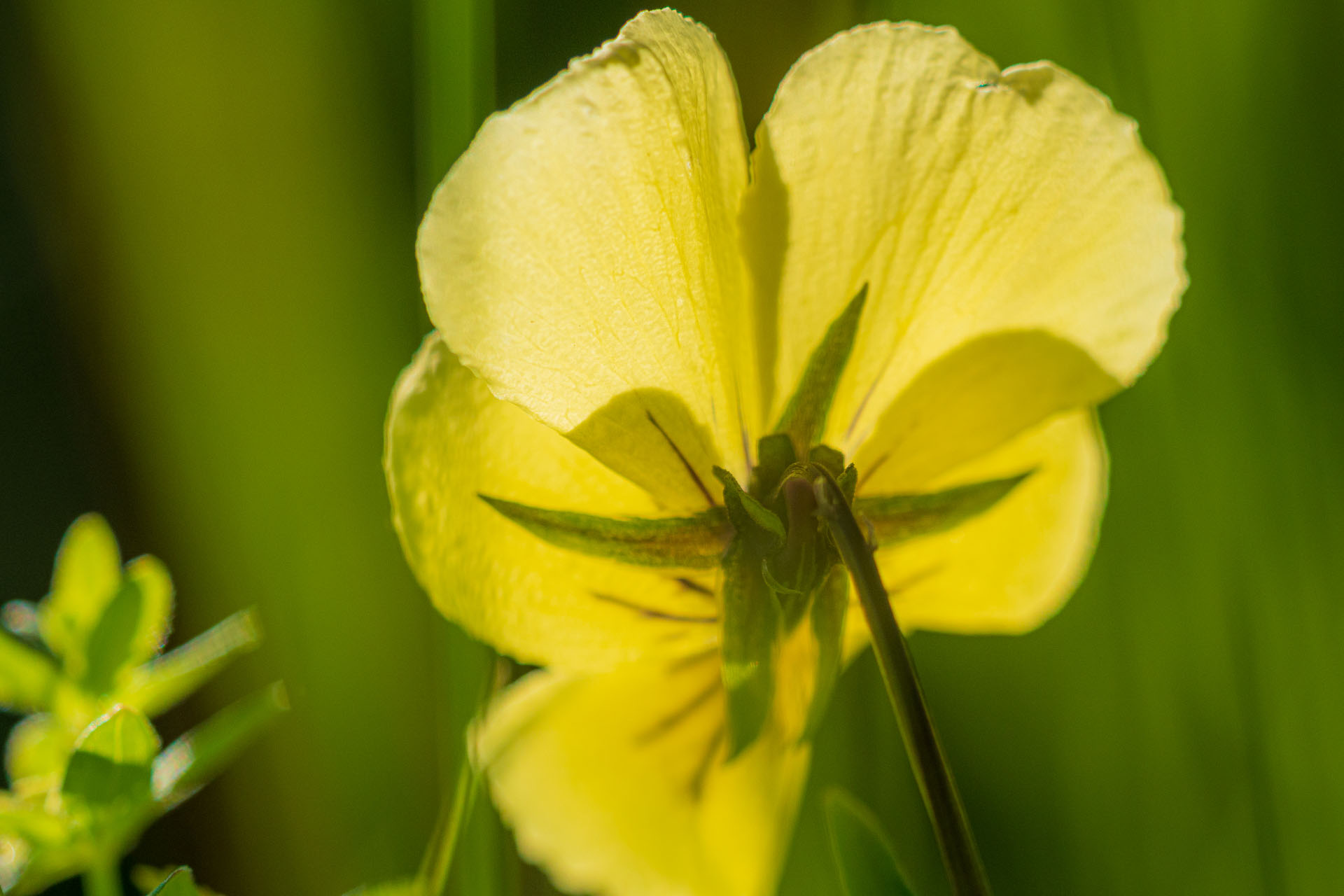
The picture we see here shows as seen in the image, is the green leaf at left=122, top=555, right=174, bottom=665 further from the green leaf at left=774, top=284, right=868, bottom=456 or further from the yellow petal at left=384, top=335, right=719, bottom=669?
the green leaf at left=774, top=284, right=868, bottom=456

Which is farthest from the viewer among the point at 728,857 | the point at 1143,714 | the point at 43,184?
the point at 43,184

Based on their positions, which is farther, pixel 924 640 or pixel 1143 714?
pixel 924 640

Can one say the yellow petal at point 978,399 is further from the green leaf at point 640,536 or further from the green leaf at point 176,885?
the green leaf at point 176,885

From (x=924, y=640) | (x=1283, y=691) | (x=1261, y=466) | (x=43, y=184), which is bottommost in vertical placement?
(x=924, y=640)

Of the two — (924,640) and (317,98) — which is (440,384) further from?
(317,98)

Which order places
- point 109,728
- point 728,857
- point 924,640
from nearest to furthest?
point 109,728 → point 728,857 → point 924,640

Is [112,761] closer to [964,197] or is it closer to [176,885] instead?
[176,885]

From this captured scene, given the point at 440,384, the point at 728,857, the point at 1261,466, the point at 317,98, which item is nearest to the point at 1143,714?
the point at 1261,466

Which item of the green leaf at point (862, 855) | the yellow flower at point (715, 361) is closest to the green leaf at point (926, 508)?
the yellow flower at point (715, 361)
